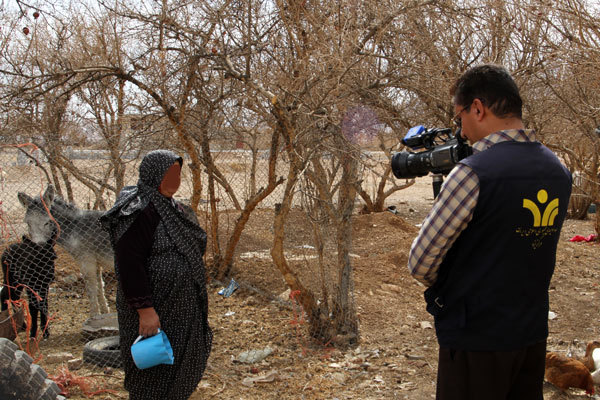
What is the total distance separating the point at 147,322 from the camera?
245cm

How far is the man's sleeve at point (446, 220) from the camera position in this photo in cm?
164

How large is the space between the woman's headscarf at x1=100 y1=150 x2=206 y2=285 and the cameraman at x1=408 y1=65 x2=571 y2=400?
1.33 metres

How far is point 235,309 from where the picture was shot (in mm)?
5609

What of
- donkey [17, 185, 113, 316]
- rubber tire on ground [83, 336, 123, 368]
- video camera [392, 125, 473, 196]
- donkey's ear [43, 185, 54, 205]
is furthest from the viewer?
donkey [17, 185, 113, 316]

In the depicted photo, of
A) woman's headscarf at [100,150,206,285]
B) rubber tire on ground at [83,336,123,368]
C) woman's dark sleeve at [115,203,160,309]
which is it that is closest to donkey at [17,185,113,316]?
rubber tire on ground at [83,336,123,368]

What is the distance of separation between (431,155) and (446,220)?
475mm

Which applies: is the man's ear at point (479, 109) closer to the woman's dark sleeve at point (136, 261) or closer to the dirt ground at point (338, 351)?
the woman's dark sleeve at point (136, 261)

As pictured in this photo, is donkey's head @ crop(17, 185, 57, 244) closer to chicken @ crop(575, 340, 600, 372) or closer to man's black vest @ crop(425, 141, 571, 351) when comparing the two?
man's black vest @ crop(425, 141, 571, 351)

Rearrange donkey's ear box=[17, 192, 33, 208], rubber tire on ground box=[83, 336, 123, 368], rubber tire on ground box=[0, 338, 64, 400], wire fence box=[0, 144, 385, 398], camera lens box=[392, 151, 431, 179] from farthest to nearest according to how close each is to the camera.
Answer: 1. donkey's ear box=[17, 192, 33, 208]
2. wire fence box=[0, 144, 385, 398]
3. rubber tire on ground box=[83, 336, 123, 368]
4. rubber tire on ground box=[0, 338, 64, 400]
5. camera lens box=[392, 151, 431, 179]

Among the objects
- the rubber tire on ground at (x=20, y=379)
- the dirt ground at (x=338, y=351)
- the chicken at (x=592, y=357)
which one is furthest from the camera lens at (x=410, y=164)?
the chicken at (x=592, y=357)

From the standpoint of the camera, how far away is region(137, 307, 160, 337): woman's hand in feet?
8.02

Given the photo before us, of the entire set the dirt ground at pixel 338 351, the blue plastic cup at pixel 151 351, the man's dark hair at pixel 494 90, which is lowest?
the dirt ground at pixel 338 351

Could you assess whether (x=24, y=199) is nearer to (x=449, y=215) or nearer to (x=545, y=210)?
(x=449, y=215)

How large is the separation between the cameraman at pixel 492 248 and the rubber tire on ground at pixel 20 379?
89.4 inches
